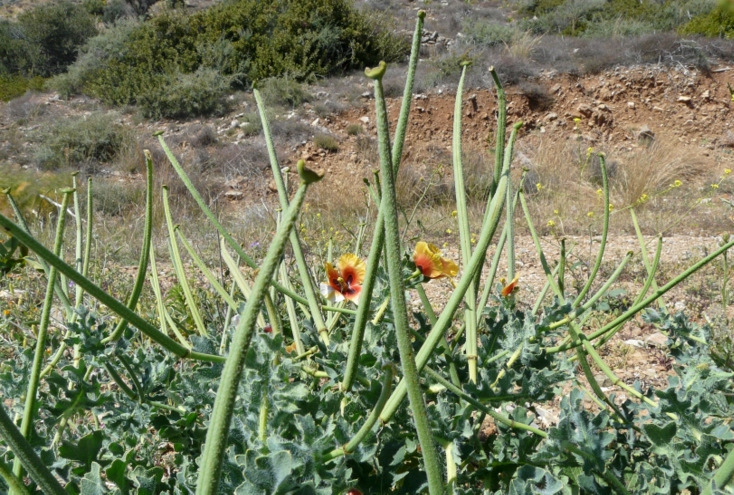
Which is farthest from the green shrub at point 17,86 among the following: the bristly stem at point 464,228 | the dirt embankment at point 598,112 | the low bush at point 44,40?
the bristly stem at point 464,228

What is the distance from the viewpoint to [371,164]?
6.67 metres

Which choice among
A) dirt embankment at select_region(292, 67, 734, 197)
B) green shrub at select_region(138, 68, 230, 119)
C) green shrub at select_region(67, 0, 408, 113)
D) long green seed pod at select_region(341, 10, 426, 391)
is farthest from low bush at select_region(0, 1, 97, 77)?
long green seed pod at select_region(341, 10, 426, 391)

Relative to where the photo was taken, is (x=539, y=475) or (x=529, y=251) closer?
(x=539, y=475)

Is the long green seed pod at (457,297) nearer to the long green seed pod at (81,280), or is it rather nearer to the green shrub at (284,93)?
the long green seed pod at (81,280)

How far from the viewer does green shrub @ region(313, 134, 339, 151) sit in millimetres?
7047

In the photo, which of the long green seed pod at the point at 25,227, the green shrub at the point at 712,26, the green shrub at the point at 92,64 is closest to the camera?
the long green seed pod at the point at 25,227

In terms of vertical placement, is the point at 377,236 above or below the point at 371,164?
above

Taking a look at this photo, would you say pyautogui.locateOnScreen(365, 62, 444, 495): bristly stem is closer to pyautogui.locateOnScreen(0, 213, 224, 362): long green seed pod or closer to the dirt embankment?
pyautogui.locateOnScreen(0, 213, 224, 362): long green seed pod

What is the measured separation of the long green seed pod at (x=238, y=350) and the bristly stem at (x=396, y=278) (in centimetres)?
6

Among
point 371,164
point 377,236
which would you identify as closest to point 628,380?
point 377,236

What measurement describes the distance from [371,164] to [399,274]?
643 cm

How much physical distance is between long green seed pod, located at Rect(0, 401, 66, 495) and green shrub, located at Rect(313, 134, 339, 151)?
686 cm

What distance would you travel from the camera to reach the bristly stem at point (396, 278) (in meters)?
0.33

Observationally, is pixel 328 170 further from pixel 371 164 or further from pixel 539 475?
pixel 539 475
